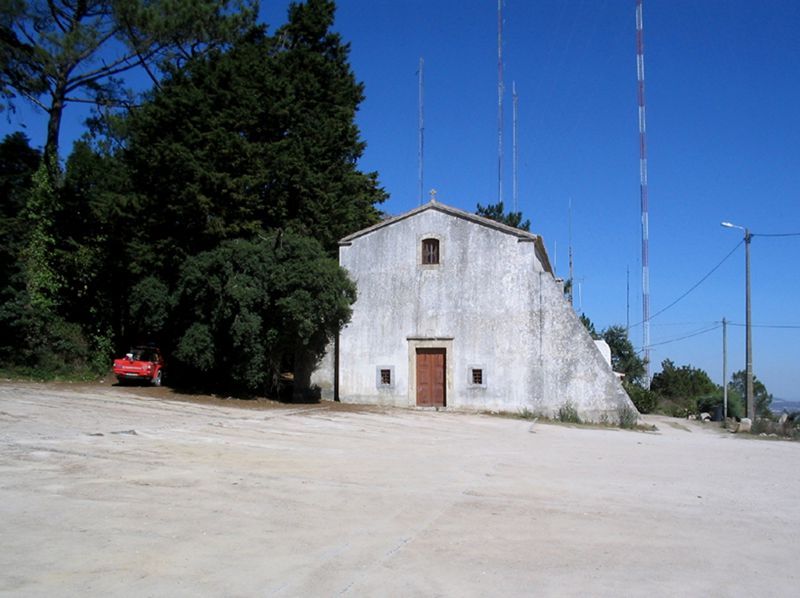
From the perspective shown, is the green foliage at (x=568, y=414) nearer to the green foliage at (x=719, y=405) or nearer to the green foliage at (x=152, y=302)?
the green foliage at (x=152, y=302)

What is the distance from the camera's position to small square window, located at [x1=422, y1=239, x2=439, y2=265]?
26.6 metres

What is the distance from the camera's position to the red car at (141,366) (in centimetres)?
2734

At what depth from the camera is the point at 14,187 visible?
32.2 metres

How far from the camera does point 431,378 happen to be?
26375mm

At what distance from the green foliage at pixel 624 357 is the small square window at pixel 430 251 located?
108 feet

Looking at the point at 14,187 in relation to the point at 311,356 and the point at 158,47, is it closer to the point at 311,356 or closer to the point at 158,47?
the point at 158,47

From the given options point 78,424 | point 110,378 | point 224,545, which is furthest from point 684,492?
point 110,378

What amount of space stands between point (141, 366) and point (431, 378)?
11.6 metres

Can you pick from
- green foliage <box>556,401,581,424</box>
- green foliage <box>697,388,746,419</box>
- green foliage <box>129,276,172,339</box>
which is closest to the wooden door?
green foliage <box>556,401,581,424</box>

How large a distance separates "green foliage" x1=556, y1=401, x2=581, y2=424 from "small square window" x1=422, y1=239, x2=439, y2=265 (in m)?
7.25

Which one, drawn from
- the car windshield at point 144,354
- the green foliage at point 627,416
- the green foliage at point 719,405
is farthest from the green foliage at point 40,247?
the green foliage at point 719,405

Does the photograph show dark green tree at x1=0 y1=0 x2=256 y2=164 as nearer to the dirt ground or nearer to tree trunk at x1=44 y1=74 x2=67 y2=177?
tree trunk at x1=44 y1=74 x2=67 y2=177

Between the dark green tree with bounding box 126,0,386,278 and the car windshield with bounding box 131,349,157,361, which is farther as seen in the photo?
the car windshield with bounding box 131,349,157,361

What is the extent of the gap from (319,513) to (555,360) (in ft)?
59.5
